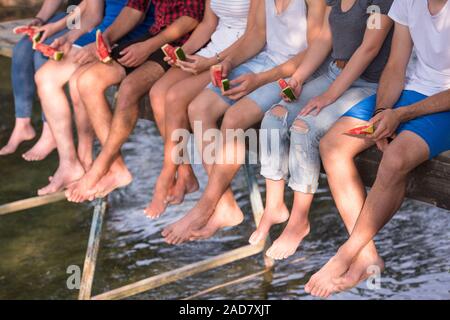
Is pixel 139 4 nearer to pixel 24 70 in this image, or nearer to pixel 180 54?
pixel 180 54

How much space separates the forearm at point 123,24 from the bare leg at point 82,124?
0.56 ft

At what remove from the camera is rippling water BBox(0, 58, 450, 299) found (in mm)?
6301

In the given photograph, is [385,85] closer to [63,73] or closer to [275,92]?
[275,92]

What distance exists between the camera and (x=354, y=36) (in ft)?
13.4

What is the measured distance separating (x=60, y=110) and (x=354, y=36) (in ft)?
5.36

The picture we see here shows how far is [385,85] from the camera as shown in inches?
155

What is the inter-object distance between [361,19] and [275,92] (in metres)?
0.43

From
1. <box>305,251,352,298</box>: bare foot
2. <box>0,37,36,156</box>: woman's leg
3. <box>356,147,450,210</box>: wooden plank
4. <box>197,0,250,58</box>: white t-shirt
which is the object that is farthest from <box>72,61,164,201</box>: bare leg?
<box>305,251,352,298</box>: bare foot

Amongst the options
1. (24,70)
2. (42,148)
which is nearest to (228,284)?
(42,148)

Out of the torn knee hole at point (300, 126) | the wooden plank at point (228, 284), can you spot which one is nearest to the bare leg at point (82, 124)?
the torn knee hole at point (300, 126)

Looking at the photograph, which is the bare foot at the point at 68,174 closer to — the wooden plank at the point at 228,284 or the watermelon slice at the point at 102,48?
the watermelon slice at the point at 102,48
